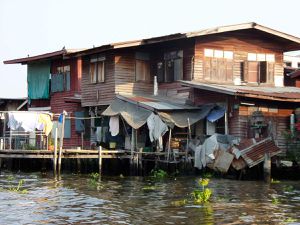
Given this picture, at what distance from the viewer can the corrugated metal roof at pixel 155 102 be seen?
912 inches

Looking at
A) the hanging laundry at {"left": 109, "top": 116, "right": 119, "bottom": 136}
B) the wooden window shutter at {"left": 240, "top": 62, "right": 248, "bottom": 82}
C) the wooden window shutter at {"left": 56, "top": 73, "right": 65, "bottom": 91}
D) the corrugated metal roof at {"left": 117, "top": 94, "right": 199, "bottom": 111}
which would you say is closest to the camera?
the corrugated metal roof at {"left": 117, "top": 94, "right": 199, "bottom": 111}

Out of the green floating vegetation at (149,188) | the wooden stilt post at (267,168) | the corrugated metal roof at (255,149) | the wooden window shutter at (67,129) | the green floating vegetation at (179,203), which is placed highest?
the wooden window shutter at (67,129)

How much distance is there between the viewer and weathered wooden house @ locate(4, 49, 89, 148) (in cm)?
2959

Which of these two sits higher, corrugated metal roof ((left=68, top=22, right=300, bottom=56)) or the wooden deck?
corrugated metal roof ((left=68, top=22, right=300, bottom=56))

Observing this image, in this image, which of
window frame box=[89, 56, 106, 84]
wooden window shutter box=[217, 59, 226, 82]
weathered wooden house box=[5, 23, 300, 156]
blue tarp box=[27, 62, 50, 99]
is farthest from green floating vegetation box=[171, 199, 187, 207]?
blue tarp box=[27, 62, 50, 99]

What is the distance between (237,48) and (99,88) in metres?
7.31

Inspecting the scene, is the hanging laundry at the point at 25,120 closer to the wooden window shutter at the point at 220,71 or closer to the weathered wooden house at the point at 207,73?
the weathered wooden house at the point at 207,73

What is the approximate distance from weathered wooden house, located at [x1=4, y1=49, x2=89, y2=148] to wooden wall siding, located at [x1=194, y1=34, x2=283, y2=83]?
7.32 metres

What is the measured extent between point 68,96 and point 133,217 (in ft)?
61.1

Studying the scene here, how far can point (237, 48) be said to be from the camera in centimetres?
2620

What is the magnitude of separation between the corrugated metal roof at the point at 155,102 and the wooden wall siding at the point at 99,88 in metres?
1.44

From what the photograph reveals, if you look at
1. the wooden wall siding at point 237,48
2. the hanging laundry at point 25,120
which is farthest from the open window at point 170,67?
the hanging laundry at point 25,120

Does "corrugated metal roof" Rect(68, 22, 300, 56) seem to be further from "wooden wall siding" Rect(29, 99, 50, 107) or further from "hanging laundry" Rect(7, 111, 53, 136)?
"wooden wall siding" Rect(29, 99, 50, 107)

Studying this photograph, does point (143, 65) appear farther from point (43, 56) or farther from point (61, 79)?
point (43, 56)
